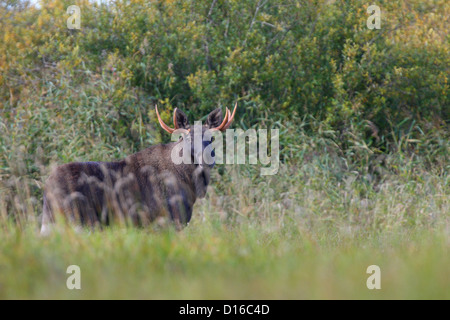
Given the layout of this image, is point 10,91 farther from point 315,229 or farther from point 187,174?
point 315,229

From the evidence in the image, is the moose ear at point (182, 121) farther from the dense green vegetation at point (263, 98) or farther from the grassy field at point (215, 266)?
the grassy field at point (215, 266)

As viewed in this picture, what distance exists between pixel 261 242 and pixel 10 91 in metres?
6.60

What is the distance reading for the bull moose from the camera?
23.5 ft

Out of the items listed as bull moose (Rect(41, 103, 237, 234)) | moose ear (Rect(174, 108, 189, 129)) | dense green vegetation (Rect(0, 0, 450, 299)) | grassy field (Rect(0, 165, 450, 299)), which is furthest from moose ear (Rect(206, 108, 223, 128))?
grassy field (Rect(0, 165, 450, 299))

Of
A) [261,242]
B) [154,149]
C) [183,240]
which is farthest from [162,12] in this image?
[183,240]

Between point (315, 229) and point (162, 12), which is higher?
point (162, 12)

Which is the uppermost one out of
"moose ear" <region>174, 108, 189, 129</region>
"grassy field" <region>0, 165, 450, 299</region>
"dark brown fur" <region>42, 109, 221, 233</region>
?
"moose ear" <region>174, 108, 189, 129</region>

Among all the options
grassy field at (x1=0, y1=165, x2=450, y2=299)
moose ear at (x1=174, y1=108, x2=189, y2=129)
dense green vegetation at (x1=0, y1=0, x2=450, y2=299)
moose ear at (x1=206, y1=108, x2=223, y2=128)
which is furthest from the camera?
dense green vegetation at (x1=0, y1=0, x2=450, y2=299)

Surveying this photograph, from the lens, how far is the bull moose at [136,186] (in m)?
7.16

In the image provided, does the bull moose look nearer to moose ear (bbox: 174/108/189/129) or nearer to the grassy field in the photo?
moose ear (bbox: 174/108/189/129)

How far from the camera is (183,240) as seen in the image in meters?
5.47

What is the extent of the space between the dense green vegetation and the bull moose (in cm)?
54

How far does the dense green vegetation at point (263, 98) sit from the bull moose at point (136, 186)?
542 millimetres
